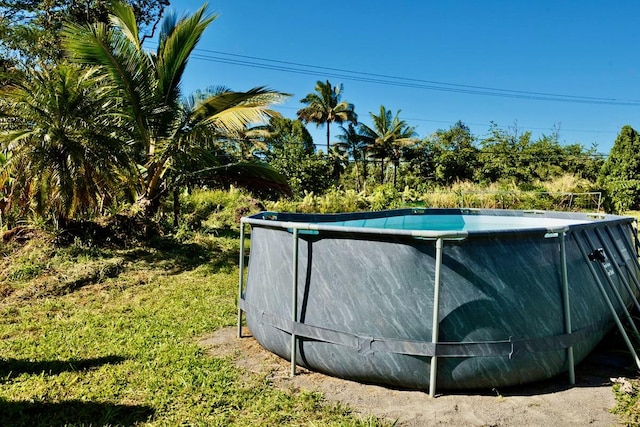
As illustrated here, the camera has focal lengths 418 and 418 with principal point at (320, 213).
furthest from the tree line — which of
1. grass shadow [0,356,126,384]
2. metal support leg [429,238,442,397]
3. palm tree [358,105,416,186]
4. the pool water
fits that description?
palm tree [358,105,416,186]

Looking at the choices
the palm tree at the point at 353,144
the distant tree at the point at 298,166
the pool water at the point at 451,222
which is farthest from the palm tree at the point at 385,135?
the pool water at the point at 451,222

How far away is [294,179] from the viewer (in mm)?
23047

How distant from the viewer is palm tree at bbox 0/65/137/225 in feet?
20.9

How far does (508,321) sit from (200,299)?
3.93 meters

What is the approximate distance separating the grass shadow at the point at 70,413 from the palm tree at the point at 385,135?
31604 mm

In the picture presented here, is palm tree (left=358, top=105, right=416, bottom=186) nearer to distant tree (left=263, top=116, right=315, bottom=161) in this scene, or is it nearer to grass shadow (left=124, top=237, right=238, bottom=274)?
distant tree (left=263, top=116, right=315, bottom=161)

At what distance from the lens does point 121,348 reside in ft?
12.3

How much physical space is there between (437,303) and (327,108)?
109 ft

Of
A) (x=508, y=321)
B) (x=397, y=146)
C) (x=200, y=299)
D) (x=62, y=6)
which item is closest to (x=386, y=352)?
(x=508, y=321)

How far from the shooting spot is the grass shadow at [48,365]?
3.24 m

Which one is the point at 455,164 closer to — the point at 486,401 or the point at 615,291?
the point at 615,291

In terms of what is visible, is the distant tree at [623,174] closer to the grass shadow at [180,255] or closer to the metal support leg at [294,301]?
the grass shadow at [180,255]

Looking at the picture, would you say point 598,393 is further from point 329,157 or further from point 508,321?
point 329,157

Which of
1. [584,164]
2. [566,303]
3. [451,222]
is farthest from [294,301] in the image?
[584,164]
